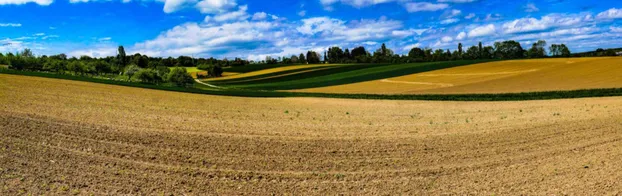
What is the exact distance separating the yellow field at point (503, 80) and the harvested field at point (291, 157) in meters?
34.8

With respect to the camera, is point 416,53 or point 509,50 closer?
point 509,50

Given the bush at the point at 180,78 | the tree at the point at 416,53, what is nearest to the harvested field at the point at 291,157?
the bush at the point at 180,78

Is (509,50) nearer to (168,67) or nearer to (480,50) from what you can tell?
(480,50)

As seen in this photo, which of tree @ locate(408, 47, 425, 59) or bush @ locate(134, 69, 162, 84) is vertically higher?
tree @ locate(408, 47, 425, 59)

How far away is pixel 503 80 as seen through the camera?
2411 inches

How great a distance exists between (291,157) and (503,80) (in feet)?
186

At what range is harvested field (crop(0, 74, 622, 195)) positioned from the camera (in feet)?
31.7

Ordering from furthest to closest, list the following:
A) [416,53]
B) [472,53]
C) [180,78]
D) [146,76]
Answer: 1. [416,53]
2. [472,53]
3. [146,76]
4. [180,78]

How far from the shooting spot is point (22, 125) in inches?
565

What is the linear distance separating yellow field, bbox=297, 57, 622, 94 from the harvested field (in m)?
34.8

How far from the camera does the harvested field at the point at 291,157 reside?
31.7 feet

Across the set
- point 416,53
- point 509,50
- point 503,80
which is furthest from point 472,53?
point 503,80

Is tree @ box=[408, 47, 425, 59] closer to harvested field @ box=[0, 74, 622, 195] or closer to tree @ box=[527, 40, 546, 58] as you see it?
tree @ box=[527, 40, 546, 58]

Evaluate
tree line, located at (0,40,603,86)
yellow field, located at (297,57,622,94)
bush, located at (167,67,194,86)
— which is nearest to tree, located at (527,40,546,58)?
tree line, located at (0,40,603,86)
